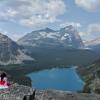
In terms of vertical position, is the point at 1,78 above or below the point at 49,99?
above

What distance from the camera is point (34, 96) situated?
91.9 feet

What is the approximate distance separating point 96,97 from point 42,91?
4.75m

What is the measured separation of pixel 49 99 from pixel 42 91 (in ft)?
3.05

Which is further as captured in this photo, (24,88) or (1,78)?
(24,88)

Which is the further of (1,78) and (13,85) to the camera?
(13,85)

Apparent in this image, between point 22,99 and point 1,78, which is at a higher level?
point 1,78

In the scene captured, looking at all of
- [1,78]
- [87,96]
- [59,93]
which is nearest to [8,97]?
[1,78]

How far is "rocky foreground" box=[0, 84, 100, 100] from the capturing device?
1094 inches

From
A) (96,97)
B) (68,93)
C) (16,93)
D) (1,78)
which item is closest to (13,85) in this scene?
(16,93)

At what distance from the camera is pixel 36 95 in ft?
92.6

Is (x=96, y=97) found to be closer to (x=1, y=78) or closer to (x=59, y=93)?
(x=59, y=93)

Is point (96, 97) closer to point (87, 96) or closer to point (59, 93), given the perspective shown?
point (87, 96)

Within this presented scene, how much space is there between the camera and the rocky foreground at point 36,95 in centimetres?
2780

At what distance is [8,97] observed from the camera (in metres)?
27.9
